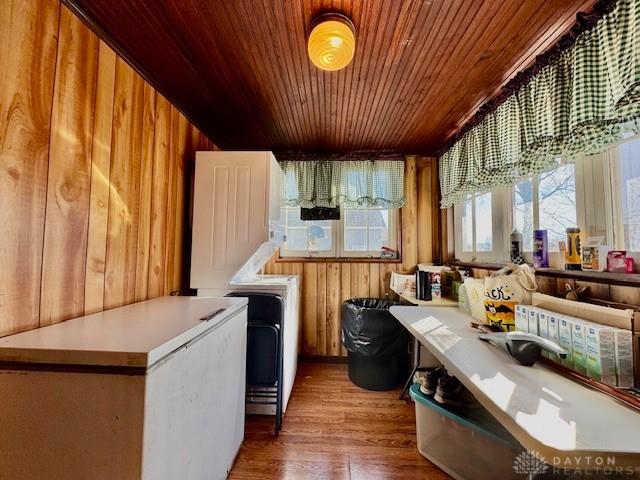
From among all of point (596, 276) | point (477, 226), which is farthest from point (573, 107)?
point (477, 226)

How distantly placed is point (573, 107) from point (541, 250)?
758 mm

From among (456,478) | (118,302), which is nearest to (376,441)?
(456,478)

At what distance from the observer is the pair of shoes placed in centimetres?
141

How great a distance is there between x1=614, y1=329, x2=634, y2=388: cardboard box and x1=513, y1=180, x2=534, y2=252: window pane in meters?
0.97

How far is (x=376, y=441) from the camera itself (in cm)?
172

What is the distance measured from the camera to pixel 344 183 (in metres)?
2.88

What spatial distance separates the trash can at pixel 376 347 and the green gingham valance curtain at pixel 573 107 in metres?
1.31

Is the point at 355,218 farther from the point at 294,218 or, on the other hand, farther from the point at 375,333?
the point at 375,333

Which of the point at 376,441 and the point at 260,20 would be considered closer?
the point at 260,20

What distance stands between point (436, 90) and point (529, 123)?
60cm

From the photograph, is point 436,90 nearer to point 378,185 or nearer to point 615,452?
point 378,185

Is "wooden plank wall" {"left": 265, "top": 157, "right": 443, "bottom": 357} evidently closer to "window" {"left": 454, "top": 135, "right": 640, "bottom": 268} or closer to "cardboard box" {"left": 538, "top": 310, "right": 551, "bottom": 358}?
"window" {"left": 454, "top": 135, "right": 640, "bottom": 268}

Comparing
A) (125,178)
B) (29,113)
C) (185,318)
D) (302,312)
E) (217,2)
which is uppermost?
(217,2)

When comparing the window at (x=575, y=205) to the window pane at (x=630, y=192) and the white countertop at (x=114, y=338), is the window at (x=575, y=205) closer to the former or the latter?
the window pane at (x=630, y=192)
